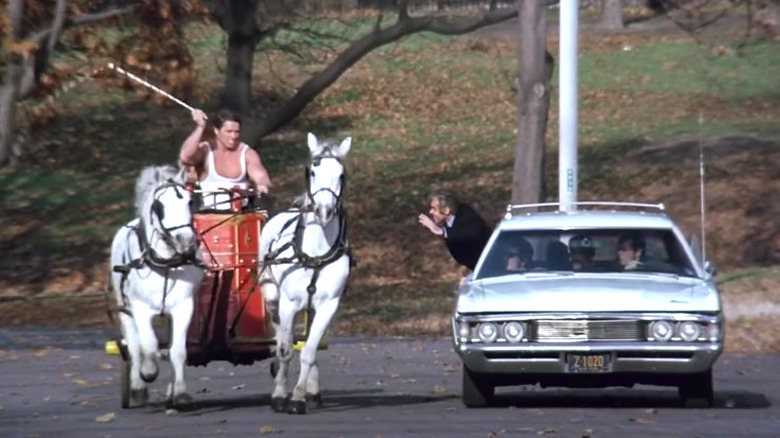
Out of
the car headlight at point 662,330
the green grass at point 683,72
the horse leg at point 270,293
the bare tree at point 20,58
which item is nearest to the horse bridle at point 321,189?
the horse leg at point 270,293

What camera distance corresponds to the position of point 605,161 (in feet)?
129

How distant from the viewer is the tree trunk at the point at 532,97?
2580 centimetres

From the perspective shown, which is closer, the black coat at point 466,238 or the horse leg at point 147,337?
the horse leg at point 147,337

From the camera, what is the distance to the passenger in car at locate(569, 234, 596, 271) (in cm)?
1544

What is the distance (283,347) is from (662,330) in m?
3.07

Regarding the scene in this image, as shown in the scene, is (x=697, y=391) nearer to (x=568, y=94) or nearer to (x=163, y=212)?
(x=163, y=212)

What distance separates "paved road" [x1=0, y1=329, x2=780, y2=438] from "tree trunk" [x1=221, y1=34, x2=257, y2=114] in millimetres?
8853

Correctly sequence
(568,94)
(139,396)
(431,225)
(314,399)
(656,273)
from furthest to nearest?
(568,94), (431,225), (656,273), (139,396), (314,399)

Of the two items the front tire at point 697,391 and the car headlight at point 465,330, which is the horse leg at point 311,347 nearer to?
the car headlight at point 465,330

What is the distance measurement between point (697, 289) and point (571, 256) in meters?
1.28

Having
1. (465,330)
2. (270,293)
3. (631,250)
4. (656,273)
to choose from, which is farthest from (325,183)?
(656,273)

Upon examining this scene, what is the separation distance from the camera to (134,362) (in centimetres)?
1495

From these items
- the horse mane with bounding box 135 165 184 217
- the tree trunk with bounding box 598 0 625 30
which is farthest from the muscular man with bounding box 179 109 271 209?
the tree trunk with bounding box 598 0 625 30

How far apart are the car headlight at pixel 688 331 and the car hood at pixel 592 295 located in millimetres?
117
